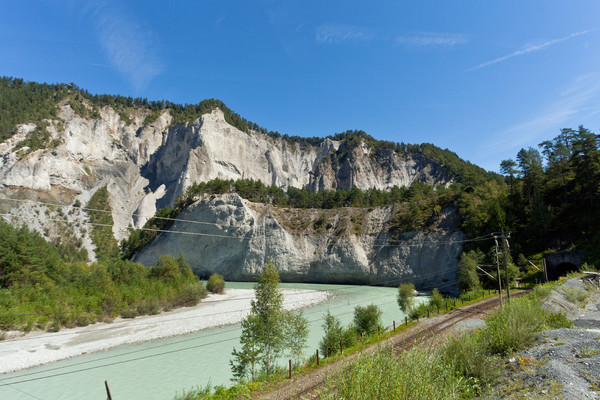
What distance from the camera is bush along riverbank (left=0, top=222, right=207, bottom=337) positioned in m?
29.3

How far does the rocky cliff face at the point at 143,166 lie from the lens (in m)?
86.9

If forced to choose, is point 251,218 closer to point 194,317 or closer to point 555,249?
point 194,317

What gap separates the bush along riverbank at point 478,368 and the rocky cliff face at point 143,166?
97720mm

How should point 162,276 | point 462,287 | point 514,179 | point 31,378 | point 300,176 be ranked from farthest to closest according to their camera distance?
point 300,176, point 514,179, point 162,276, point 462,287, point 31,378

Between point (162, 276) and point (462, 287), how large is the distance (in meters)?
44.0

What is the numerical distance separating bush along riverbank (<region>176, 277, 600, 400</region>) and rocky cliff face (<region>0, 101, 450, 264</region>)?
97.7 meters

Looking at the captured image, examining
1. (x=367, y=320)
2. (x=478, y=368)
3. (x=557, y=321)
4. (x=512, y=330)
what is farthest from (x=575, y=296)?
(x=478, y=368)

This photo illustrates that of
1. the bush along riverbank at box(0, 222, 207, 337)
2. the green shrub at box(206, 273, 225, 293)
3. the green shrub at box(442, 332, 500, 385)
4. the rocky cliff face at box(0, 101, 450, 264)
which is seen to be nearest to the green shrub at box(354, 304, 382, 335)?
the green shrub at box(442, 332, 500, 385)

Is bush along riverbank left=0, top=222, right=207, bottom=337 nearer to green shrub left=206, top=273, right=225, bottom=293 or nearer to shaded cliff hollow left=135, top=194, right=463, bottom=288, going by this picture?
green shrub left=206, top=273, right=225, bottom=293

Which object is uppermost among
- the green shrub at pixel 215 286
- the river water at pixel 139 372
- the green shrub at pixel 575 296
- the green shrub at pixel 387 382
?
the green shrub at pixel 387 382

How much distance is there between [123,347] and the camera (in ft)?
78.9

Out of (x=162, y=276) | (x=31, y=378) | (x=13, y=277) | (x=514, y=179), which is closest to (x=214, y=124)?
(x=162, y=276)

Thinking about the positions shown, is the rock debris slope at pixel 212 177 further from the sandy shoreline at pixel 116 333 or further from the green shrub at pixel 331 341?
the green shrub at pixel 331 341

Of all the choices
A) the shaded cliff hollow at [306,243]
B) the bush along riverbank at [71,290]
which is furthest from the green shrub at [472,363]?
the shaded cliff hollow at [306,243]
